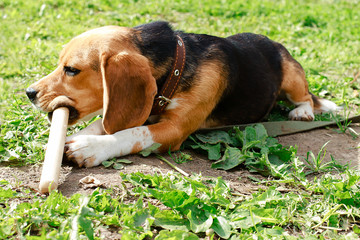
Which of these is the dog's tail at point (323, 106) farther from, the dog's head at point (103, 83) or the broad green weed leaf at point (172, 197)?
the broad green weed leaf at point (172, 197)

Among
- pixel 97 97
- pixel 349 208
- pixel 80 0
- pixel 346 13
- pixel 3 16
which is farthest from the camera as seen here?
pixel 346 13

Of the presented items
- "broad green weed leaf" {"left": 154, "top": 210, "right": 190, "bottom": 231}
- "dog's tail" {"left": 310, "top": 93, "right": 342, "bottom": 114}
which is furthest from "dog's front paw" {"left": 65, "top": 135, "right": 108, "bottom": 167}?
"dog's tail" {"left": 310, "top": 93, "right": 342, "bottom": 114}

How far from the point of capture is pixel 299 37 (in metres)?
8.28

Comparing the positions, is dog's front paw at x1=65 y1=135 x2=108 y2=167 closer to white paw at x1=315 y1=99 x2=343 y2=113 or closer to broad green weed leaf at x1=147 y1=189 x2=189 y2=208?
broad green weed leaf at x1=147 y1=189 x2=189 y2=208

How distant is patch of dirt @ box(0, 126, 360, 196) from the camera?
3.01 metres

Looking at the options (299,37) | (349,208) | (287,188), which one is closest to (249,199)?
(287,188)

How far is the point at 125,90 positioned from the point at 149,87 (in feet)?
0.66

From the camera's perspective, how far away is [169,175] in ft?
10.3

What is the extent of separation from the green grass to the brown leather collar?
825 millimetres

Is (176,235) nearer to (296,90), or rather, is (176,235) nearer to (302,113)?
(302,113)

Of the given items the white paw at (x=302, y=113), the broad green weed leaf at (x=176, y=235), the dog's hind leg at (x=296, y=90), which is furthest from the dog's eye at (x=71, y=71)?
the white paw at (x=302, y=113)

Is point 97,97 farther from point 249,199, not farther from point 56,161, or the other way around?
point 249,199

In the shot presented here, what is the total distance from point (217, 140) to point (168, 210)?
140 cm

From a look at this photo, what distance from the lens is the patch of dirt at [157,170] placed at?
301 cm
